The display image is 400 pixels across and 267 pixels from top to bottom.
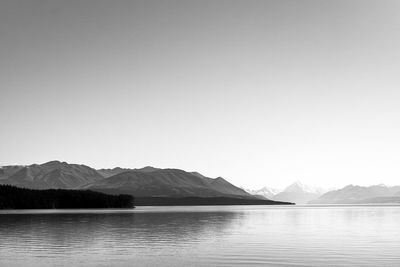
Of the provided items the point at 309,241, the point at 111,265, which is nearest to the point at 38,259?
the point at 111,265

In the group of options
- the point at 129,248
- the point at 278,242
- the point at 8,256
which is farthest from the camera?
the point at 278,242

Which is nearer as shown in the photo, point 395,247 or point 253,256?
point 253,256

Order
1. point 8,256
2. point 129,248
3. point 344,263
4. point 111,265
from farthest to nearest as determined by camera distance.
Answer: point 129,248 → point 8,256 → point 344,263 → point 111,265

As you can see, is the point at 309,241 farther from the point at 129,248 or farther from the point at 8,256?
the point at 8,256

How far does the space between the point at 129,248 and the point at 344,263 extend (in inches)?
903

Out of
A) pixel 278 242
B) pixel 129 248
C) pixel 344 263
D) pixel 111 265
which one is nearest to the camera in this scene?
pixel 111 265

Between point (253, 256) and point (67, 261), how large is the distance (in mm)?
17838

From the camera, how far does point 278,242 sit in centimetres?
6562

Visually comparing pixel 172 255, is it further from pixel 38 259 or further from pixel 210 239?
pixel 210 239

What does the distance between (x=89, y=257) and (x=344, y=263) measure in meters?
23.4

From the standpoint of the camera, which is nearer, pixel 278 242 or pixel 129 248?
pixel 129 248

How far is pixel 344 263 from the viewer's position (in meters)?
45.7

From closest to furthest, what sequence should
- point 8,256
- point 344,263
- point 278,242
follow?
point 344,263, point 8,256, point 278,242

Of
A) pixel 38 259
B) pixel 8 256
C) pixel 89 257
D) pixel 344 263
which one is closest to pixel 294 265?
pixel 344 263
